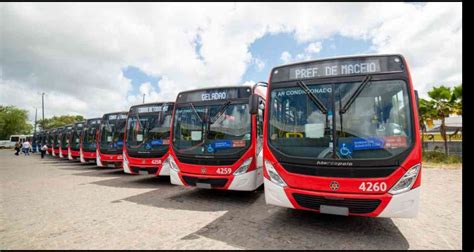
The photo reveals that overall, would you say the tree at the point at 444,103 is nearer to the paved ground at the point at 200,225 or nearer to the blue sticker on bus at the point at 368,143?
the paved ground at the point at 200,225

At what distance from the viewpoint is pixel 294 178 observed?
420 cm

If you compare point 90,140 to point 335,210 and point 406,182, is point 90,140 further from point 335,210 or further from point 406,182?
point 406,182

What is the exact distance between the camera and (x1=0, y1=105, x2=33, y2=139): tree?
58.5m

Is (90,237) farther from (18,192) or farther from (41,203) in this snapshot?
(18,192)

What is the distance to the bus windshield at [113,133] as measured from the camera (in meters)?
11.2

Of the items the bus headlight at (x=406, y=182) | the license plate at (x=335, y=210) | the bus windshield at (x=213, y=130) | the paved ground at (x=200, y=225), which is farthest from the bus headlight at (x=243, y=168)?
the bus headlight at (x=406, y=182)

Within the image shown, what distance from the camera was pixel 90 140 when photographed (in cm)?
1462

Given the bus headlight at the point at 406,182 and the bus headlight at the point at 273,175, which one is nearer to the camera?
the bus headlight at the point at 406,182

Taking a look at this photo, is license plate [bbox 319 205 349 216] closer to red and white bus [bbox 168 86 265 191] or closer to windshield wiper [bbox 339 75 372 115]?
windshield wiper [bbox 339 75 372 115]

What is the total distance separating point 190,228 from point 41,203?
450cm

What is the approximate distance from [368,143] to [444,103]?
1727cm

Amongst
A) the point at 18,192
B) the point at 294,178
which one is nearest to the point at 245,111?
the point at 294,178

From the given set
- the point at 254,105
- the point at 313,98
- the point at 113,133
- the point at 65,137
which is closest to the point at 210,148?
the point at 254,105

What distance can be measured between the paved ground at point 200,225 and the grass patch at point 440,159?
33.2 feet
